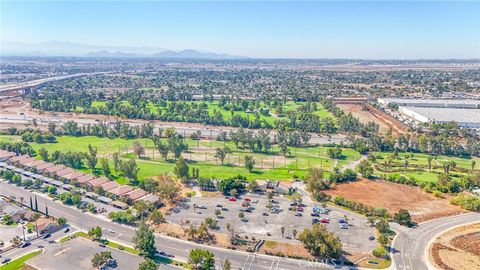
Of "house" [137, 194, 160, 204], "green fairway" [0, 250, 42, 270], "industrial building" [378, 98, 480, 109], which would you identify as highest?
"industrial building" [378, 98, 480, 109]

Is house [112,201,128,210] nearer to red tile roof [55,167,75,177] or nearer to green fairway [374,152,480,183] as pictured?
red tile roof [55,167,75,177]

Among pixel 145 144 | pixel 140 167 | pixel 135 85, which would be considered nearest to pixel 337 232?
pixel 140 167

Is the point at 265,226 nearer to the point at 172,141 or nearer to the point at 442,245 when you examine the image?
the point at 442,245

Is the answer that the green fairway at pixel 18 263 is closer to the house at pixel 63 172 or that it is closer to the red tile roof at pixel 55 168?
the house at pixel 63 172

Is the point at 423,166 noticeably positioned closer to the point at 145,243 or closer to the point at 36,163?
the point at 145,243

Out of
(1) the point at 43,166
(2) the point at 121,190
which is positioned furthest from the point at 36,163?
(2) the point at 121,190

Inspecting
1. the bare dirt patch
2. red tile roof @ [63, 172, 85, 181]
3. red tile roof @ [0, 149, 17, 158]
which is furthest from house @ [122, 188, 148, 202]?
red tile roof @ [0, 149, 17, 158]

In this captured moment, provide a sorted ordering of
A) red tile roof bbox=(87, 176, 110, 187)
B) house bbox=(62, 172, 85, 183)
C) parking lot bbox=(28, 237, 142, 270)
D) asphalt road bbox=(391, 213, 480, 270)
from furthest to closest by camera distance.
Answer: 1. house bbox=(62, 172, 85, 183)
2. red tile roof bbox=(87, 176, 110, 187)
3. asphalt road bbox=(391, 213, 480, 270)
4. parking lot bbox=(28, 237, 142, 270)
